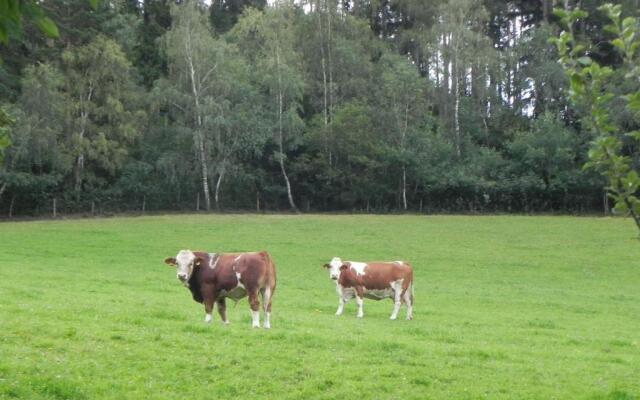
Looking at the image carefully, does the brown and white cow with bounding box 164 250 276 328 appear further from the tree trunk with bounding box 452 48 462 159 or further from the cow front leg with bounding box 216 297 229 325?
the tree trunk with bounding box 452 48 462 159

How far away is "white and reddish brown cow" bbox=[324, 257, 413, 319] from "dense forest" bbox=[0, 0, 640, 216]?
118ft

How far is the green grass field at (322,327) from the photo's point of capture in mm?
9789

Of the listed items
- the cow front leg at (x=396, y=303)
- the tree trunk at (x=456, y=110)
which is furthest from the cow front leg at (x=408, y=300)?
the tree trunk at (x=456, y=110)

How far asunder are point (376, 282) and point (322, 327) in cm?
394

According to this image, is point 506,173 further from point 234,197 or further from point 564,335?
point 564,335

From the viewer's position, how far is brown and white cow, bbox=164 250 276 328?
556 inches

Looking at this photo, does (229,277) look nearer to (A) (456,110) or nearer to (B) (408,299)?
(B) (408,299)

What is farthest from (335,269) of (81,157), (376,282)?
(81,157)

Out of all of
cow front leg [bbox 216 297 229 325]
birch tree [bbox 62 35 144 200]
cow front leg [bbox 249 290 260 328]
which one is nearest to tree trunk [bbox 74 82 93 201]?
birch tree [bbox 62 35 144 200]

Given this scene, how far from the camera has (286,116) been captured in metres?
61.2

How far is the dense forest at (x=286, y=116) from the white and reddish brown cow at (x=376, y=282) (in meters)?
36.1

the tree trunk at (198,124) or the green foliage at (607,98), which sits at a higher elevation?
the tree trunk at (198,124)

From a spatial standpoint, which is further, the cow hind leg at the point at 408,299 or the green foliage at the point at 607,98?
the cow hind leg at the point at 408,299

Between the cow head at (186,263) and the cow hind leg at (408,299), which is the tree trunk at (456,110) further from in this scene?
the cow head at (186,263)
